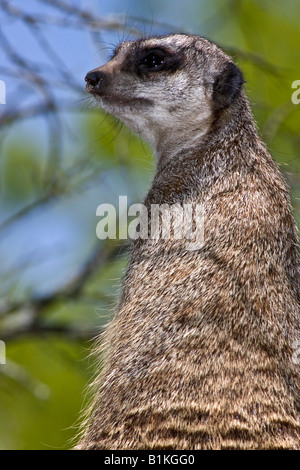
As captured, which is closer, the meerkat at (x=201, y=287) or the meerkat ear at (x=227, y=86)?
the meerkat at (x=201, y=287)

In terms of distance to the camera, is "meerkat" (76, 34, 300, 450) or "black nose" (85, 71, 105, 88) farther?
"black nose" (85, 71, 105, 88)

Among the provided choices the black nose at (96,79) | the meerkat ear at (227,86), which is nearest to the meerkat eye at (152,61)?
the black nose at (96,79)

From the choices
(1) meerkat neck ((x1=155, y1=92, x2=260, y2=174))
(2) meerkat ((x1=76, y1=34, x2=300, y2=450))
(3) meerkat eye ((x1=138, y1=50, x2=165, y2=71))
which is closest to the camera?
(2) meerkat ((x1=76, y1=34, x2=300, y2=450))

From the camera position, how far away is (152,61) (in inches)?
213

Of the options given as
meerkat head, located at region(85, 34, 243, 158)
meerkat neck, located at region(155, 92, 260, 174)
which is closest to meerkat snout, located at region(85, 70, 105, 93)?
meerkat head, located at region(85, 34, 243, 158)

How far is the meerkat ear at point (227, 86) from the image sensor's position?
5.41 m

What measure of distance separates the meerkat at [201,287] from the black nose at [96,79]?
2 cm

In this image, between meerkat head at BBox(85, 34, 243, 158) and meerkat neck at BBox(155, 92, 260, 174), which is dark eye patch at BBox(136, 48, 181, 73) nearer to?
meerkat head at BBox(85, 34, 243, 158)

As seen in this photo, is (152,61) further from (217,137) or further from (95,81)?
(217,137)


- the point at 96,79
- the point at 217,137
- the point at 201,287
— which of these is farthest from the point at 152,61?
the point at 201,287

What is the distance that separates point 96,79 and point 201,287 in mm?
1681

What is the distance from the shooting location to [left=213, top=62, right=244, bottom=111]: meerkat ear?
17.8 feet

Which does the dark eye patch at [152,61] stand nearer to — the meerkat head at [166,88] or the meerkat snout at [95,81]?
the meerkat head at [166,88]
